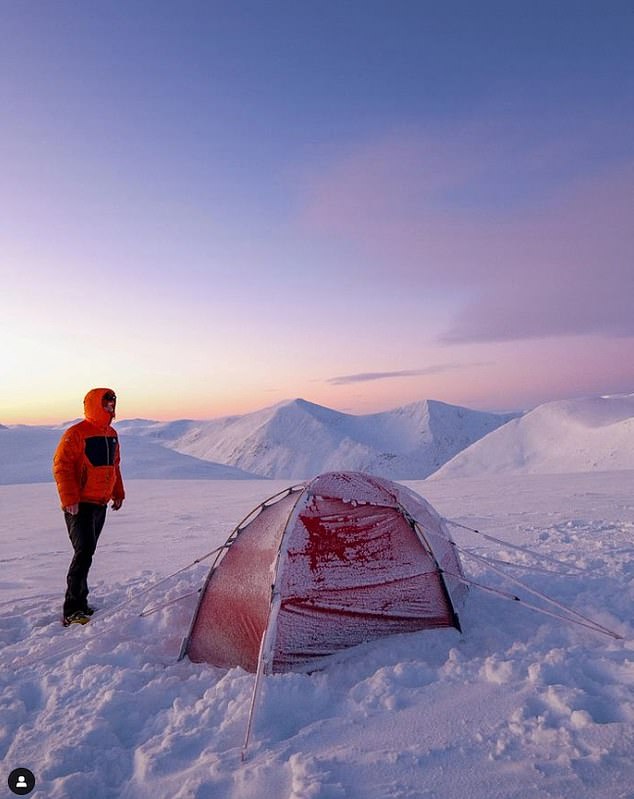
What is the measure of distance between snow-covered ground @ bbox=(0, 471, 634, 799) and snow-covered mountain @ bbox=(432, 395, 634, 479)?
29220 mm

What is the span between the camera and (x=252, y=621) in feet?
15.2

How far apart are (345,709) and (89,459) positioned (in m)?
3.89

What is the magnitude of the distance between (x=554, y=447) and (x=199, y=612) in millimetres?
38905

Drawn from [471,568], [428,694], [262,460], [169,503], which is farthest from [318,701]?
[262,460]

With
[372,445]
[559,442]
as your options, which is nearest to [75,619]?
[559,442]

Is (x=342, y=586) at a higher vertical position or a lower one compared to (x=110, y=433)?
lower

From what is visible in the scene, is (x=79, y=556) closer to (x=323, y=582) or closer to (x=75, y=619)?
(x=75, y=619)

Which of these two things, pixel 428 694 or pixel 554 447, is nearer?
pixel 428 694

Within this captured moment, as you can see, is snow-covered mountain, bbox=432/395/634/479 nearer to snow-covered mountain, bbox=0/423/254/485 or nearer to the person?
snow-covered mountain, bbox=0/423/254/485

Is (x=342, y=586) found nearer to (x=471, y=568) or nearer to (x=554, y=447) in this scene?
(x=471, y=568)

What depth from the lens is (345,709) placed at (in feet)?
12.3

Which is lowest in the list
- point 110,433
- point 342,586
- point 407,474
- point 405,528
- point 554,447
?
point 407,474

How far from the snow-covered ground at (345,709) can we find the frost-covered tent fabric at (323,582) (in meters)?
0.22

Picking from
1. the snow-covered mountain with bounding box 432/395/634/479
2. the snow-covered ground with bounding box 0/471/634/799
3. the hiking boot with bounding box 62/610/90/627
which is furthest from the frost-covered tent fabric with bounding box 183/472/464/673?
the snow-covered mountain with bounding box 432/395/634/479
